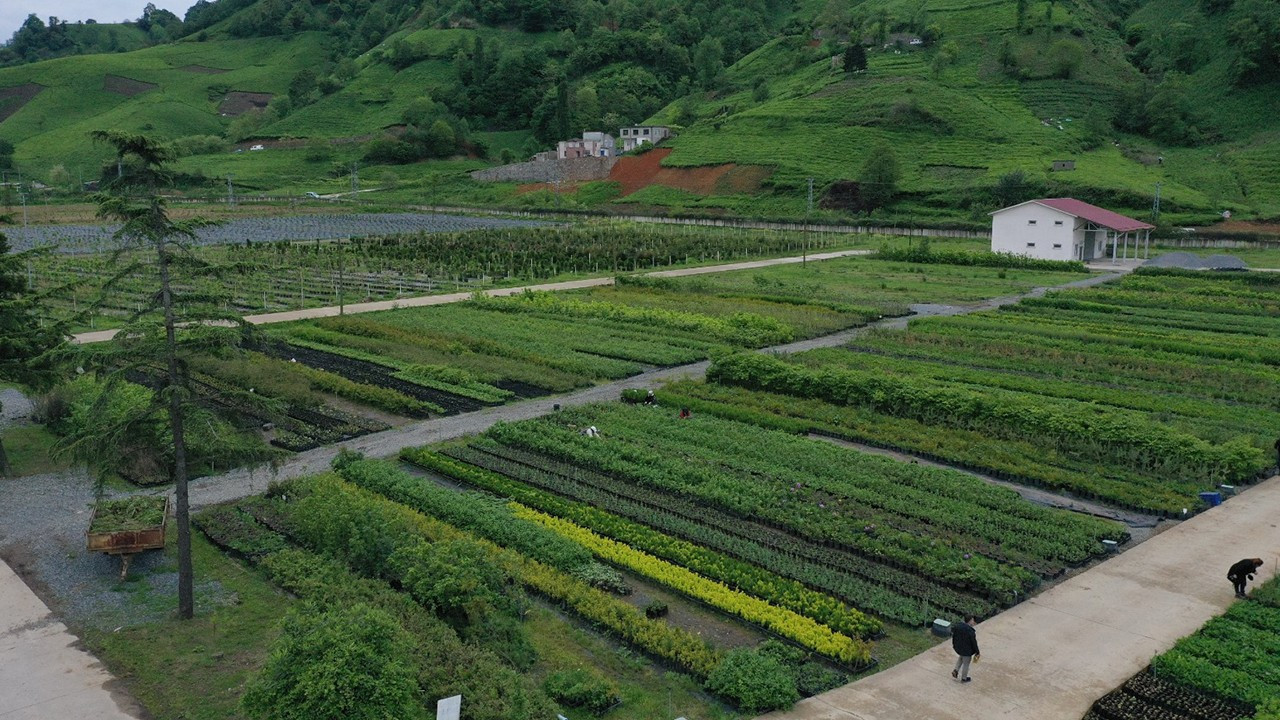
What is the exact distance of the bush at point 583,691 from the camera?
13.1 meters

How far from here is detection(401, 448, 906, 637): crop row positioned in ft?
51.5

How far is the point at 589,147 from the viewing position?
12638cm

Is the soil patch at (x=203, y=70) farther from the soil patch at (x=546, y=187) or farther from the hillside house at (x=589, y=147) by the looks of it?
the soil patch at (x=546, y=187)

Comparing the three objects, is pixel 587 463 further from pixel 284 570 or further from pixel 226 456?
pixel 226 456

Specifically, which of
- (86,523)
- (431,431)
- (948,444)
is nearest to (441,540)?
(86,523)

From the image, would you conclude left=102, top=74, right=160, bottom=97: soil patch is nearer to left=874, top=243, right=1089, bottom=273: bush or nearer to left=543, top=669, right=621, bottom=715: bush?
left=874, top=243, right=1089, bottom=273: bush

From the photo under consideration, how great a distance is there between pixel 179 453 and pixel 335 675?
636cm

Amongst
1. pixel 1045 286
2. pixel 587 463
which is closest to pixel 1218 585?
pixel 587 463

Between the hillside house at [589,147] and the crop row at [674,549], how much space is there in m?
102

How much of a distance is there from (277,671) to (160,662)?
14.1ft

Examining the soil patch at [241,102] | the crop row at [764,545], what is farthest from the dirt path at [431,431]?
the soil patch at [241,102]

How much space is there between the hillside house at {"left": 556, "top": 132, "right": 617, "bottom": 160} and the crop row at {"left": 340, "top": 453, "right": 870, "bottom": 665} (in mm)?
103162

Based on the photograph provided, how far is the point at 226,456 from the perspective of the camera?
15.3 metres

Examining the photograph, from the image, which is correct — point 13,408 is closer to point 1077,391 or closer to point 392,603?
point 392,603
